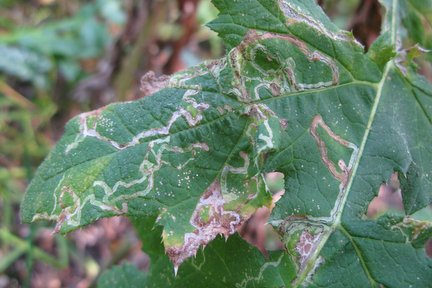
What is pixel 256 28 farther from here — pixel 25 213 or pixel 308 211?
pixel 25 213

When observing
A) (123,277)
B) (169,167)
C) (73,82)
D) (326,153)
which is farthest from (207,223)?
(73,82)

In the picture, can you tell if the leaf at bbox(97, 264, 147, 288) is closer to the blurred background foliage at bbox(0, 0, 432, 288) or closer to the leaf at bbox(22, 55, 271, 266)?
the leaf at bbox(22, 55, 271, 266)

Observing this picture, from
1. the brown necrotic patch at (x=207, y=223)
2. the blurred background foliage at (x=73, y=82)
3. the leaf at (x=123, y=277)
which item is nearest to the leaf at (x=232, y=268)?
the brown necrotic patch at (x=207, y=223)

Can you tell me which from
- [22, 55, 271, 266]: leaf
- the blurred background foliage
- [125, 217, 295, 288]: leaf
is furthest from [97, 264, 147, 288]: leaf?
the blurred background foliage

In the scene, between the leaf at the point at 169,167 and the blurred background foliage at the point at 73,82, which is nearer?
the leaf at the point at 169,167

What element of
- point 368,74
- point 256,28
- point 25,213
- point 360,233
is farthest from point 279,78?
point 25,213

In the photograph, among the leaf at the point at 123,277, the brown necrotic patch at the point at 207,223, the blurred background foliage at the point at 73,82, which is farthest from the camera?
the blurred background foliage at the point at 73,82

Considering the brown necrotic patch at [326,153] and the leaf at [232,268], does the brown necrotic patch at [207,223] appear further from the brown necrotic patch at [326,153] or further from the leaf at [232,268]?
the brown necrotic patch at [326,153]

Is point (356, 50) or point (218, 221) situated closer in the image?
point (218, 221)
